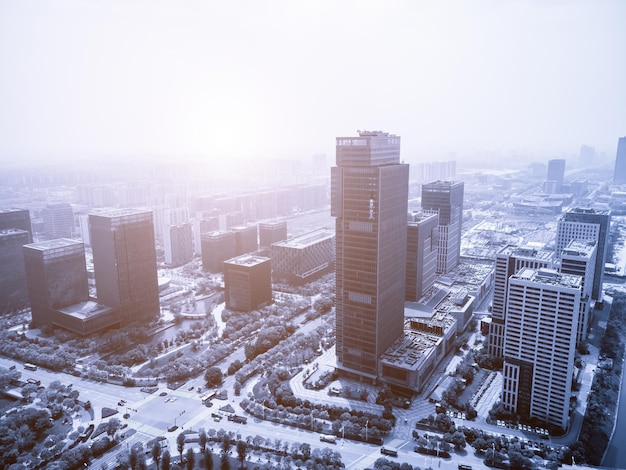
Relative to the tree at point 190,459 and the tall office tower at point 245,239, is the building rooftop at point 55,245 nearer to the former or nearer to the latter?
the tall office tower at point 245,239

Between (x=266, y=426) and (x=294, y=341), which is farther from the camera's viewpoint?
(x=294, y=341)

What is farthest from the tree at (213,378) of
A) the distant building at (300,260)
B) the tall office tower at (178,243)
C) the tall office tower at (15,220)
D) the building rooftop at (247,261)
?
the tall office tower at (178,243)

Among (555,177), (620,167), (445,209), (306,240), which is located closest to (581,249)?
(445,209)

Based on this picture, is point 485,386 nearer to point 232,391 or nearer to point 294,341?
point 294,341

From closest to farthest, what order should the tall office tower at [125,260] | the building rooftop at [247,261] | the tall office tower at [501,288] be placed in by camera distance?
the tall office tower at [501,288]
the tall office tower at [125,260]
the building rooftop at [247,261]

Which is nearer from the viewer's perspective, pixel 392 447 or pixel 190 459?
pixel 190 459

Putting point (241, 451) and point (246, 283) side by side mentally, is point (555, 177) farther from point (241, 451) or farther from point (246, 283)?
point (241, 451)

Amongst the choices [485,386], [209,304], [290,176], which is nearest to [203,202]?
[209,304]
